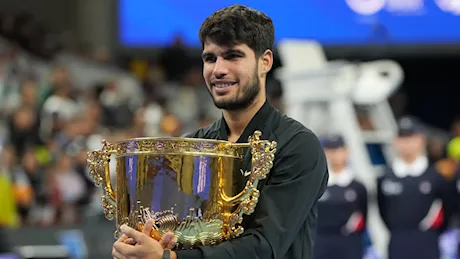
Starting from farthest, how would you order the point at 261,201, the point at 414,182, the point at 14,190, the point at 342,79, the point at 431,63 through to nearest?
the point at 431,63 < the point at 342,79 < the point at 14,190 < the point at 414,182 < the point at 261,201

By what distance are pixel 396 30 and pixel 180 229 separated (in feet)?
41.2

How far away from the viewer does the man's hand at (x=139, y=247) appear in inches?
96.5

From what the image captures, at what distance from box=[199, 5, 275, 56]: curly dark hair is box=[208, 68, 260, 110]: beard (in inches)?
3.4

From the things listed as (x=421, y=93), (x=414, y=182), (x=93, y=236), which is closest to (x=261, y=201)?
(x=93, y=236)

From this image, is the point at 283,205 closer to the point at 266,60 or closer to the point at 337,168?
the point at 266,60

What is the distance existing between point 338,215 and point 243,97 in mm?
5839

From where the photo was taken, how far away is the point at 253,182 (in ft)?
8.47

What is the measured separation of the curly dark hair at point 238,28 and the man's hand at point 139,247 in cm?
55

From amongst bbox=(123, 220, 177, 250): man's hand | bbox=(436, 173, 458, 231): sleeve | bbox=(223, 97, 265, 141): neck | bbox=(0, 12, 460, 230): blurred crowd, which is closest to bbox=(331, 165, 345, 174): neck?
bbox=(436, 173, 458, 231): sleeve

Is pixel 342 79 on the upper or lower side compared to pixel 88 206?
upper

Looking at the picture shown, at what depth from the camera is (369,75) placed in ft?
35.1

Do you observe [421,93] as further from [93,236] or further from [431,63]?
[93,236]

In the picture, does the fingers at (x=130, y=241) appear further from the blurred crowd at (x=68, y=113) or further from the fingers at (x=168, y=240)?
the blurred crowd at (x=68, y=113)

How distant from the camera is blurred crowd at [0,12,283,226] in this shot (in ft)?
29.5
